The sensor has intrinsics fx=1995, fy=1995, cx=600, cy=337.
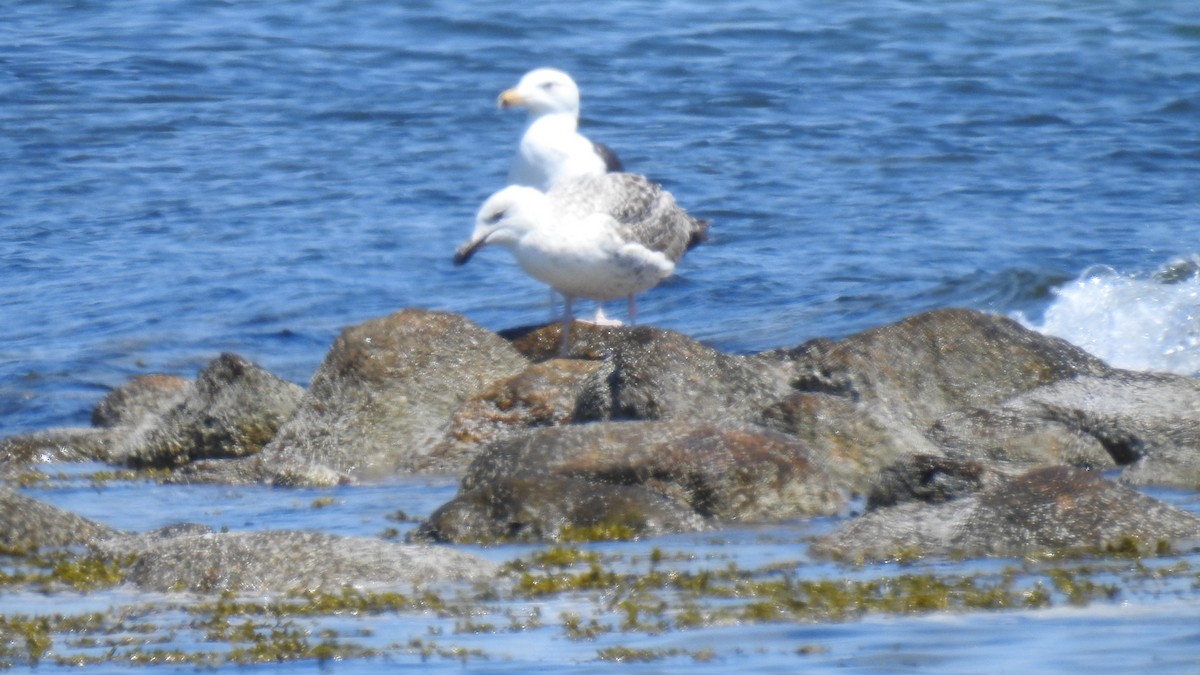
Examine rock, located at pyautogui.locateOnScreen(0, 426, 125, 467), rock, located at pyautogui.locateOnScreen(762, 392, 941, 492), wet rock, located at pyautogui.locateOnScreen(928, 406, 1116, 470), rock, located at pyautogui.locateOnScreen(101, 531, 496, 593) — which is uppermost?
rock, located at pyautogui.locateOnScreen(101, 531, 496, 593)

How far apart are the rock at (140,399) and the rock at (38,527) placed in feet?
12.1

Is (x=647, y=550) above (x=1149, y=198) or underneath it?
above

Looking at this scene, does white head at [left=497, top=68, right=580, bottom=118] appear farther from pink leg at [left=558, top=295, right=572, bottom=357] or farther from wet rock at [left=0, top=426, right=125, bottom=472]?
wet rock at [left=0, top=426, right=125, bottom=472]

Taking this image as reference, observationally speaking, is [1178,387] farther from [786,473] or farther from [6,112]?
[6,112]

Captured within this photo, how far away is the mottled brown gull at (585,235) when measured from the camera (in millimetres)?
10734

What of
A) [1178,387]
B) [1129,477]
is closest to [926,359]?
[1178,387]

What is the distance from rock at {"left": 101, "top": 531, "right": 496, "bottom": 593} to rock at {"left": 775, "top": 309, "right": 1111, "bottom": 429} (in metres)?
3.61

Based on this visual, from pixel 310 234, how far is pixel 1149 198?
7.42 metres

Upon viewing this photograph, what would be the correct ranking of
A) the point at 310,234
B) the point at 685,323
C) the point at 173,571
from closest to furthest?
1. the point at 173,571
2. the point at 685,323
3. the point at 310,234

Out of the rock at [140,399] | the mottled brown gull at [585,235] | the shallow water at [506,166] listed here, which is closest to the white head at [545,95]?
the shallow water at [506,166]

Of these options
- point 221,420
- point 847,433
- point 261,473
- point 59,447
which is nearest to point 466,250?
point 221,420

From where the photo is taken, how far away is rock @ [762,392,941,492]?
846cm

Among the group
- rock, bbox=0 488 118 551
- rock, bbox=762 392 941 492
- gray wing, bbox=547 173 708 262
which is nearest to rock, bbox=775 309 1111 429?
rock, bbox=762 392 941 492

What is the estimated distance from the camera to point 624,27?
26078 mm
